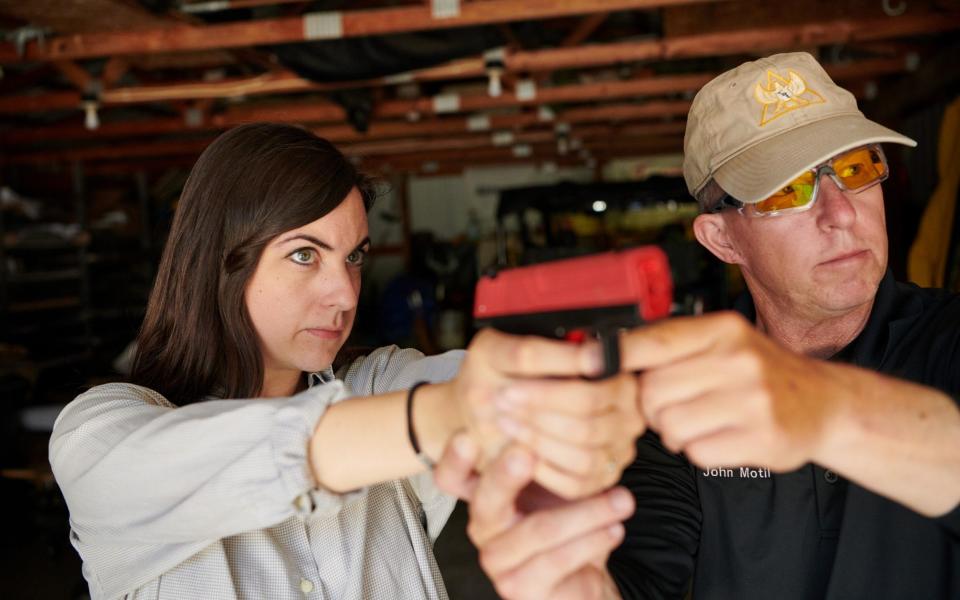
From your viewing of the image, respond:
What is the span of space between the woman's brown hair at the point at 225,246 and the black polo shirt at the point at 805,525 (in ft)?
2.58

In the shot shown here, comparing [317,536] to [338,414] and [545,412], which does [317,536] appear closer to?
[338,414]

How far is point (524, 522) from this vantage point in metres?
0.94

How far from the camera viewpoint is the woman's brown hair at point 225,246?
1371mm

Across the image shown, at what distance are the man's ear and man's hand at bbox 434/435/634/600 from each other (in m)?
0.79

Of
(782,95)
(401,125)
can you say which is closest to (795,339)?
(782,95)

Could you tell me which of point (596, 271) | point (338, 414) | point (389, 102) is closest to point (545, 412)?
point (596, 271)

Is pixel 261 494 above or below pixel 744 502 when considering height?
above

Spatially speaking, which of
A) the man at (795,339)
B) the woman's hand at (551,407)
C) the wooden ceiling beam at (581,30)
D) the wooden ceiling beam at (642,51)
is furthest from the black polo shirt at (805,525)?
the wooden ceiling beam at (581,30)

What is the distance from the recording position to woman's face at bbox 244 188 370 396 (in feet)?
4.56

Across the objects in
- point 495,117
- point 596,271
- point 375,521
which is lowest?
point 375,521

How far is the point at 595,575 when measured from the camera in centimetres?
109

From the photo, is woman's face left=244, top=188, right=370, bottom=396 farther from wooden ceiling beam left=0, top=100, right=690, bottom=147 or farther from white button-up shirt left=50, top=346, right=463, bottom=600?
wooden ceiling beam left=0, top=100, right=690, bottom=147

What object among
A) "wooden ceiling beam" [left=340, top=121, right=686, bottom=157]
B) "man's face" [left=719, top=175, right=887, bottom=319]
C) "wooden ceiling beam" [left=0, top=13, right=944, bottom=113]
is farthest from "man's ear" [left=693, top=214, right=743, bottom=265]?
"wooden ceiling beam" [left=340, top=121, right=686, bottom=157]

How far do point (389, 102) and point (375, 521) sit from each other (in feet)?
17.1
